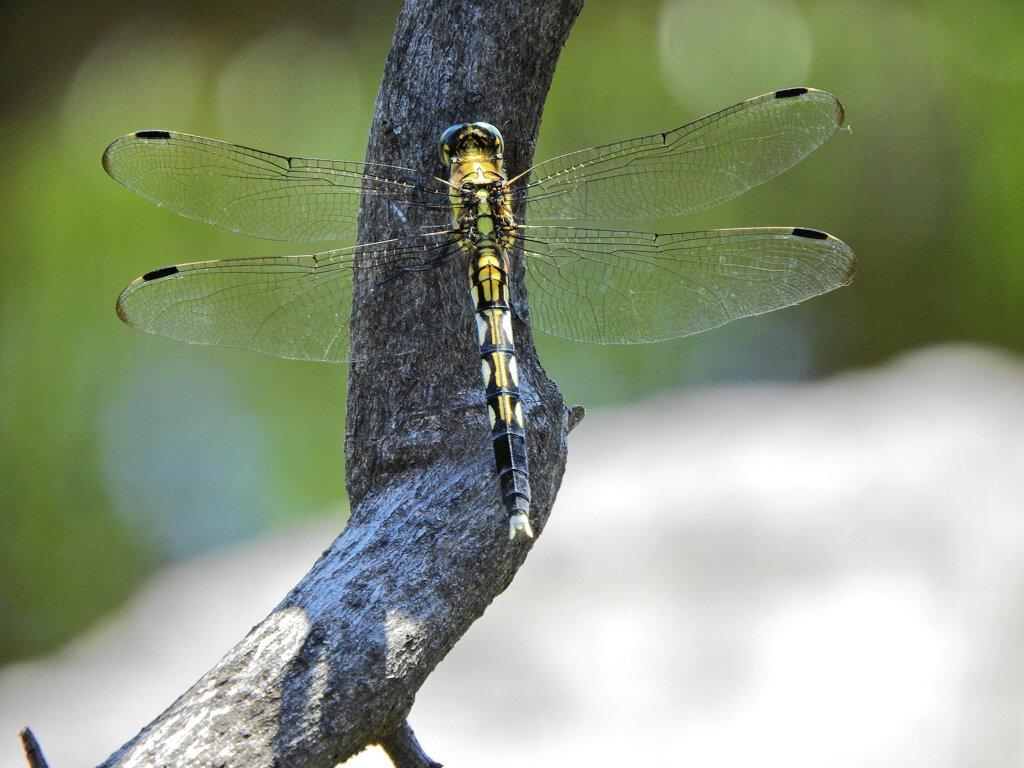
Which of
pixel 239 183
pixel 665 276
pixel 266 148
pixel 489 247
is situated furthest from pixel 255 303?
pixel 266 148

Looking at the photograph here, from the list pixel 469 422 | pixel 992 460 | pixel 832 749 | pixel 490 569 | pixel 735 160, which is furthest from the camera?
pixel 992 460

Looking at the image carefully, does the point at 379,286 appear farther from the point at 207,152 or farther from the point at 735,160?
the point at 735,160

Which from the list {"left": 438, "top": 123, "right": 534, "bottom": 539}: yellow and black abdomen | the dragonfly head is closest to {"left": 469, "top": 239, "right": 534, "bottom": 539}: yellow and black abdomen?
{"left": 438, "top": 123, "right": 534, "bottom": 539}: yellow and black abdomen

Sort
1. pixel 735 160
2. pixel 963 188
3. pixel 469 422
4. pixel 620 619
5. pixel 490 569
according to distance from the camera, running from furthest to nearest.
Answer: pixel 963 188, pixel 620 619, pixel 735 160, pixel 469 422, pixel 490 569

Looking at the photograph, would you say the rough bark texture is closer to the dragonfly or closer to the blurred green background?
the dragonfly

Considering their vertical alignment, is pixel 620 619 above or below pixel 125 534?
below

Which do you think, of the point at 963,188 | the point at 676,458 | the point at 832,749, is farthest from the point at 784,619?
the point at 963,188

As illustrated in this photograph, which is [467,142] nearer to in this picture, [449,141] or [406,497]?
[449,141]
